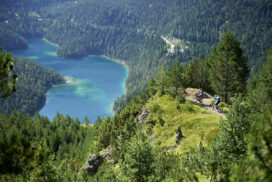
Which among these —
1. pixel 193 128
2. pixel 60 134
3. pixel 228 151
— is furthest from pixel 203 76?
pixel 60 134

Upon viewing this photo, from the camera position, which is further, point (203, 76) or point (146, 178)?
point (203, 76)

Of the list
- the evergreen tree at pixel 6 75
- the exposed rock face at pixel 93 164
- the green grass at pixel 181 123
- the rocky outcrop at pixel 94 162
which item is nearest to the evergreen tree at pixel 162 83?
the green grass at pixel 181 123

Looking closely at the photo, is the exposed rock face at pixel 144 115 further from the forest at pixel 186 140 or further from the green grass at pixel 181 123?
the green grass at pixel 181 123

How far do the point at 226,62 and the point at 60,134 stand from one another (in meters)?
105

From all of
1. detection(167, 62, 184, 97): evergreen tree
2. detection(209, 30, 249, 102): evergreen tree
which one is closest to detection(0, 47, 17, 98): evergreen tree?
detection(167, 62, 184, 97): evergreen tree

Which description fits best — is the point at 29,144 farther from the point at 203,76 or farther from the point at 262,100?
the point at 203,76

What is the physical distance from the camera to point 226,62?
54500mm

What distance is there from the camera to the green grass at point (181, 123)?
4219 centimetres

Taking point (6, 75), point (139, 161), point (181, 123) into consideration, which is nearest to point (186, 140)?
point (181, 123)

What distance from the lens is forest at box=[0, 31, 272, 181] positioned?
50.1ft

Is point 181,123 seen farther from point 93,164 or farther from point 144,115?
point 93,164

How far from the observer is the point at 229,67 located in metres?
54.4

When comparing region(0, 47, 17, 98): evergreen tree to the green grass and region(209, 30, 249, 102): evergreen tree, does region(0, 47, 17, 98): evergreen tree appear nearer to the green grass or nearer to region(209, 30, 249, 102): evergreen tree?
the green grass

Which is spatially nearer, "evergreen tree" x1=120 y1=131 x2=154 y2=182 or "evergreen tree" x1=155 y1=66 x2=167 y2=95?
"evergreen tree" x1=120 y1=131 x2=154 y2=182
